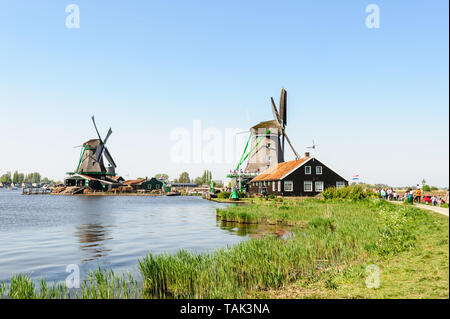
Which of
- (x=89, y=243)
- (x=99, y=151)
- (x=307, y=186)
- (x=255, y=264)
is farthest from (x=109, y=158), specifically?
(x=255, y=264)

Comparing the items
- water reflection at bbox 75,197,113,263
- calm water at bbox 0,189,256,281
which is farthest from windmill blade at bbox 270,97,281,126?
water reflection at bbox 75,197,113,263

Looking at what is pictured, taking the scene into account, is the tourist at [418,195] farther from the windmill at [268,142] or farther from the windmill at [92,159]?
the windmill at [92,159]

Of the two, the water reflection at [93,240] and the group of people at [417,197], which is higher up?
the group of people at [417,197]

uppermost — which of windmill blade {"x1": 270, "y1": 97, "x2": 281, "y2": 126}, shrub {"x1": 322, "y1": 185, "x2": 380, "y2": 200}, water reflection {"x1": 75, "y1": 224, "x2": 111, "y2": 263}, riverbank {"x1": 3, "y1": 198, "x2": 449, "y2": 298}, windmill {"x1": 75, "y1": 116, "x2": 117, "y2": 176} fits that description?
windmill blade {"x1": 270, "y1": 97, "x2": 281, "y2": 126}

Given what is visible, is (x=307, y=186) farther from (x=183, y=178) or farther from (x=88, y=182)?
(x=183, y=178)

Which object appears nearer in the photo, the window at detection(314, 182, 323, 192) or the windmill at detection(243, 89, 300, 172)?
the window at detection(314, 182, 323, 192)

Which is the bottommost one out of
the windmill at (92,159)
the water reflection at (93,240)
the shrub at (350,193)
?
the water reflection at (93,240)

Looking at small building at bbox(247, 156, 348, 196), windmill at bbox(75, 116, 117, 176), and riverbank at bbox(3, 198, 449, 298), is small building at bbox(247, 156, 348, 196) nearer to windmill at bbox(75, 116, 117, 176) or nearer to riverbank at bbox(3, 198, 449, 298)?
riverbank at bbox(3, 198, 449, 298)

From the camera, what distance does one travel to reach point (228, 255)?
10.6 m

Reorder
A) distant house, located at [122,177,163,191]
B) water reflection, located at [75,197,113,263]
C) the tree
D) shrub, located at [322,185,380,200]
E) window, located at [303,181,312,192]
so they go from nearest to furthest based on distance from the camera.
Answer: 1. water reflection, located at [75,197,113,263]
2. shrub, located at [322,185,380,200]
3. window, located at [303,181,312,192]
4. distant house, located at [122,177,163,191]
5. the tree

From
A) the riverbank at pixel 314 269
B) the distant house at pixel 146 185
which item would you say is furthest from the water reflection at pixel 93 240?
the distant house at pixel 146 185
